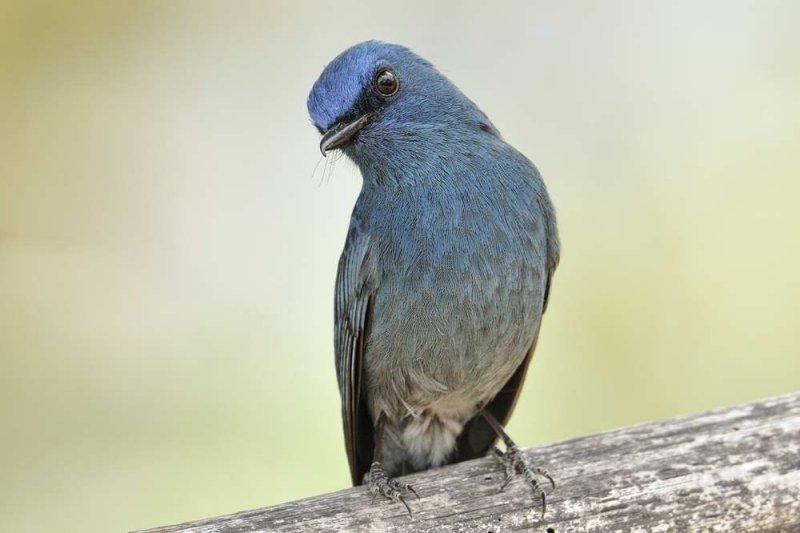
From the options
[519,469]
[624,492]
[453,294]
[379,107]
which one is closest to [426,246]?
[453,294]

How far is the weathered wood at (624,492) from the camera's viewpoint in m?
3.25

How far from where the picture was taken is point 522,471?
354 cm

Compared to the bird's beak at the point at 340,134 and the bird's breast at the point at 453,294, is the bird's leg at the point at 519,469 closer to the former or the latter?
the bird's breast at the point at 453,294

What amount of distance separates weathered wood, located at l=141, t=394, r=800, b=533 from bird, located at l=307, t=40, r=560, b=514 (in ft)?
0.42

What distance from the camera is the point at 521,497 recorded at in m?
3.40

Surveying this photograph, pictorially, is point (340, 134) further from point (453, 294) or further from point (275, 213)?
point (275, 213)

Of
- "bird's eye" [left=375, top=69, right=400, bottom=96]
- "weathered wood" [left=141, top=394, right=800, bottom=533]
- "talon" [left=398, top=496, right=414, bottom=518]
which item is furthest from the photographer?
"bird's eye" [left=375, top=69, right=400, bottom=96]

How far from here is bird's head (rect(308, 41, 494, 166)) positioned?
3705 millimetres

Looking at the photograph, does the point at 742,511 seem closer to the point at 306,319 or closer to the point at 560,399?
the point at 560,399

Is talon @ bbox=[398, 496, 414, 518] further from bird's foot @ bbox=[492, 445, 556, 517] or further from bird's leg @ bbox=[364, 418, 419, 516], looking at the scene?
bird's foot @ bbox=[492, 445, 556, 517]

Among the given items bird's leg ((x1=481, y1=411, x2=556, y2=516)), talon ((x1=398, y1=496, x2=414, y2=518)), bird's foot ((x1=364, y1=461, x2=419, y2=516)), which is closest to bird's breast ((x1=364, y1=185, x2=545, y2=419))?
bird's leg ((x1=481, y1=411, x2=556, y2=516))

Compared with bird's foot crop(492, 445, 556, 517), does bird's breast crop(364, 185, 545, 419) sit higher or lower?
higher

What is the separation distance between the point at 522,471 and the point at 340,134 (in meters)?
1.54

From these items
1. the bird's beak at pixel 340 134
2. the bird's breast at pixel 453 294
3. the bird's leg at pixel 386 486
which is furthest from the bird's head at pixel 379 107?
the bird's leg at pixel 386 486
